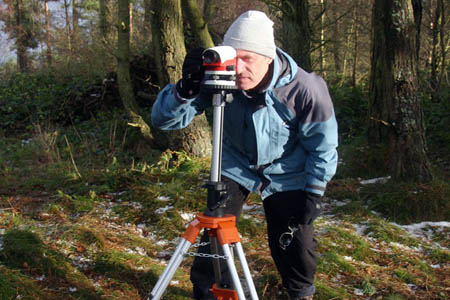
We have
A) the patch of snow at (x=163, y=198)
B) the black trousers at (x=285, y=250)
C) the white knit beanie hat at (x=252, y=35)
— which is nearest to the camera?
the white knit beanie hat at (x=252, y=35)

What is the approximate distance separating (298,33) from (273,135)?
18.1 feet

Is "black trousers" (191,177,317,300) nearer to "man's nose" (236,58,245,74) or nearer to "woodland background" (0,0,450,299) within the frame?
"woodland background" (0,0,450,299)

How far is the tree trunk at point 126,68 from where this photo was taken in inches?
260

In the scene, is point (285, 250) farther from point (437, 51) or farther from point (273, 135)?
point (437, 51)

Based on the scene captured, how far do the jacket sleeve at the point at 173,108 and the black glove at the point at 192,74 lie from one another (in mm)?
58

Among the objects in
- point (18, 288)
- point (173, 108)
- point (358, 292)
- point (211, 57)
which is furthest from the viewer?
point (358, 292)

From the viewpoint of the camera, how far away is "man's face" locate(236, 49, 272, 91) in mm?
2172

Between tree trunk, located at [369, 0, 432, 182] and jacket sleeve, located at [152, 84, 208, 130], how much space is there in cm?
337

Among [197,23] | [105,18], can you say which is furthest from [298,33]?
[105,18]

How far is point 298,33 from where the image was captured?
7527mm

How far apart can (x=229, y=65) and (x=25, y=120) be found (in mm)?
9697

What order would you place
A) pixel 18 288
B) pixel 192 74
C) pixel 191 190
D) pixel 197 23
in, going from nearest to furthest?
pixel 192 74
pixel 18 288
pixel 191 190
pixel 197 23

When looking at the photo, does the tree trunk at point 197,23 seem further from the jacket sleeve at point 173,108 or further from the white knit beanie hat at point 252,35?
the white knit beanie hat at point 252,35

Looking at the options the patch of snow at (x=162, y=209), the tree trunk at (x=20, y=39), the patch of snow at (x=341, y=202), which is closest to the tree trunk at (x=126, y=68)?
the patch of snow at (x=162, y=209)
